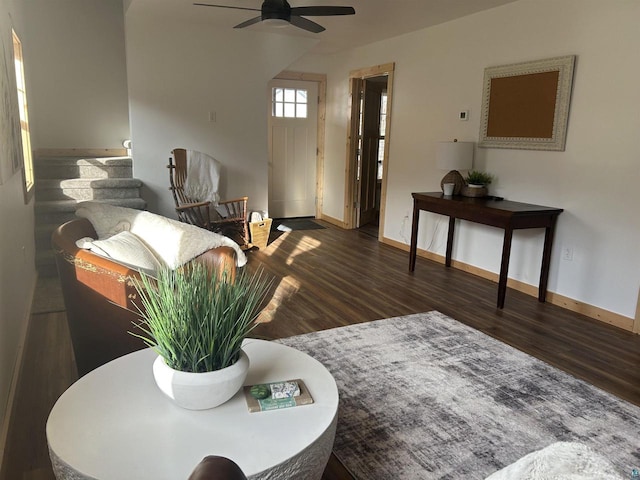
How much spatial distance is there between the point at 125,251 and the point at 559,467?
1.99 meters

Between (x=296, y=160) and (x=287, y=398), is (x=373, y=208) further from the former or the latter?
(x=287, y=398)

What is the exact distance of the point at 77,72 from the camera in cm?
635

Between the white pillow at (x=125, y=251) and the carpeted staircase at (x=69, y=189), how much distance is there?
8.57ft

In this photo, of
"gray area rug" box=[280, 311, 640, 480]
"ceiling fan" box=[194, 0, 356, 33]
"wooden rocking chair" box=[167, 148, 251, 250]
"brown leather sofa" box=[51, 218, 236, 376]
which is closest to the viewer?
"gray area rug" box=[280, 311, 640, 480]

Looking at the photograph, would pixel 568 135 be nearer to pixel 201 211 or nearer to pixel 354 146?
pixel 354 146

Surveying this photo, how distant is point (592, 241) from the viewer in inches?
141

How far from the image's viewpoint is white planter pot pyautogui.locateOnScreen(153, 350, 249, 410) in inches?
53.7

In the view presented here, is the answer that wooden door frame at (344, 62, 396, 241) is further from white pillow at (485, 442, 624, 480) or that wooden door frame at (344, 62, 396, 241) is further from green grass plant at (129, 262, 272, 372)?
white pillow at (485, 442, 624, 480)

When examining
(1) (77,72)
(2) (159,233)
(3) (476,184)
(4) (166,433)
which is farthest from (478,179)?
(1) (77,72)

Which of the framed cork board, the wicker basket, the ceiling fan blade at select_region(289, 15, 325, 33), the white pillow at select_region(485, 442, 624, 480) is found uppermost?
the ceiling fan blade at select_region(289, 15, 325, 33)

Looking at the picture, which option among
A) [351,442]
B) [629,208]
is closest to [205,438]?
[351,442]

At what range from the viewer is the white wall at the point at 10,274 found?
220 cm

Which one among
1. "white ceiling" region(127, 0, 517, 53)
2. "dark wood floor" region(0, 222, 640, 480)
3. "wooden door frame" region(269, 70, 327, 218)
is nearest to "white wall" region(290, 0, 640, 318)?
"white ceiling" region(127, 0, 517, 53)

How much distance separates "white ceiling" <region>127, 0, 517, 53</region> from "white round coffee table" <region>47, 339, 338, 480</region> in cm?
305
